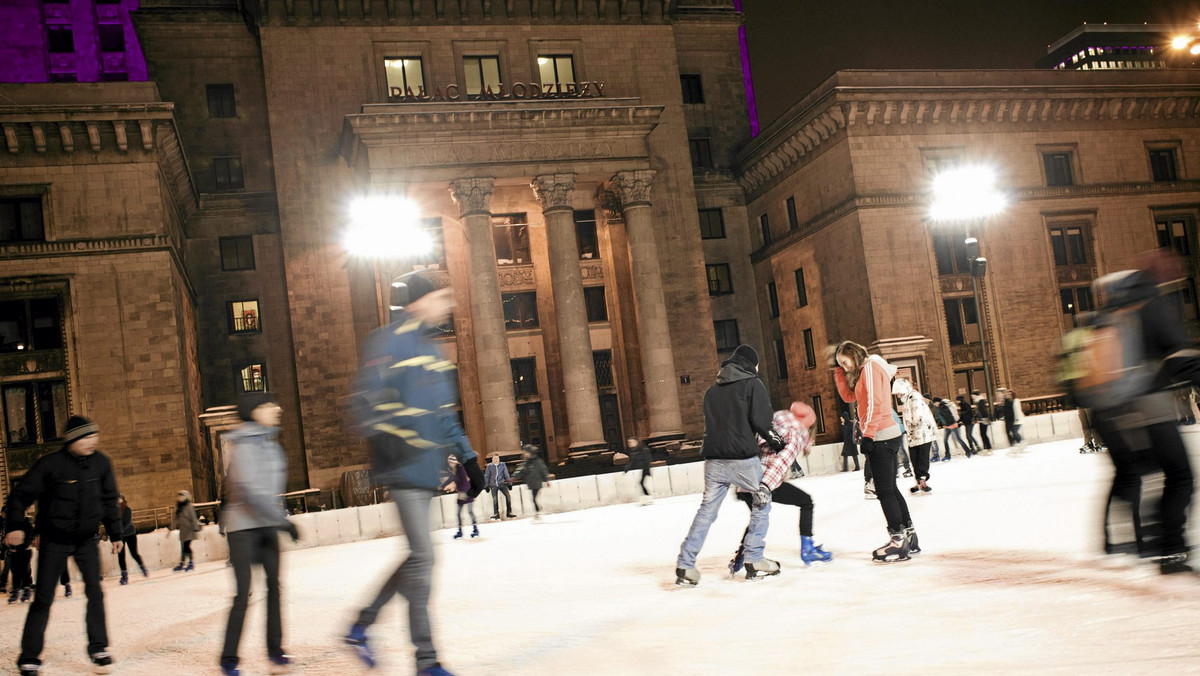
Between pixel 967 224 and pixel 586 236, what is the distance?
15391 mm

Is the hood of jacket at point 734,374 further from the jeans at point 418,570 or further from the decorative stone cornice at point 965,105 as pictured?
the decorative stone cornice at point 965,105

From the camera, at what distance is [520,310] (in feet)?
137

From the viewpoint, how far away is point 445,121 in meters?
37.3

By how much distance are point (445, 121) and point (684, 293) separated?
1218 cm

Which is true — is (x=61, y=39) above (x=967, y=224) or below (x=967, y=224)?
above

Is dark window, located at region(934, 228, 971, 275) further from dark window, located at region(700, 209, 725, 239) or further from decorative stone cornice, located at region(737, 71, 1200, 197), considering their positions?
dark window, located at region(700, 209, 725, 239)

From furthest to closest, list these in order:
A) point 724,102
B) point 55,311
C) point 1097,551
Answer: point 724,102 → point 55,311 → point 1097,551

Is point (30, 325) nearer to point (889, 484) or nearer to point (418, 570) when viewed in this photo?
point (889, 484)

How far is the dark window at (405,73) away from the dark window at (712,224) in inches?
571

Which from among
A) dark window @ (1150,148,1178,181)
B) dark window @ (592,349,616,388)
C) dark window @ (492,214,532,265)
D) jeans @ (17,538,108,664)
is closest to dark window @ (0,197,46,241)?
dark window @ (492,214,532,265)

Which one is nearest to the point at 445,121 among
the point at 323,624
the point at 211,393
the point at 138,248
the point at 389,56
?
the point at 389,56

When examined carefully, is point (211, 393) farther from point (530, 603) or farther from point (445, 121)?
point (530, 603)

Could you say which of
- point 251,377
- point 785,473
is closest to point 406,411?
point 785,473

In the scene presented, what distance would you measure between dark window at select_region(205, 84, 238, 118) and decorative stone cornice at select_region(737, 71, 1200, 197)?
22564 mm
